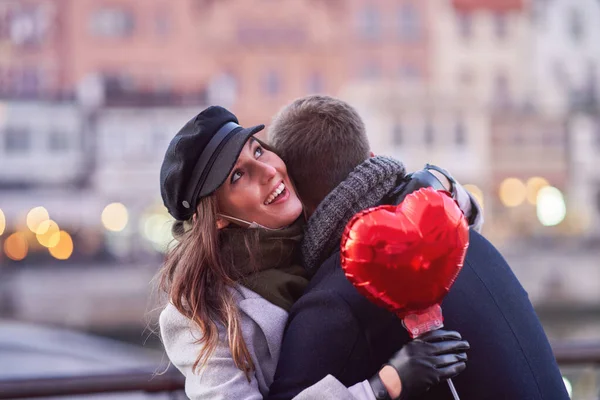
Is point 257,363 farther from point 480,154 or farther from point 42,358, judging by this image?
point 480,154

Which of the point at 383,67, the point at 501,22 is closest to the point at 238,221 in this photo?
the point at 383,67

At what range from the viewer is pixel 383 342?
168cm

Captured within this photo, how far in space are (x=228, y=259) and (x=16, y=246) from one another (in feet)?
102

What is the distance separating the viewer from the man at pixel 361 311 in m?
1.65

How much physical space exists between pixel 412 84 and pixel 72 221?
16.0 metres

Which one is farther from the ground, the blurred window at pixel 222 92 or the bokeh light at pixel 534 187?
the blurred window at pixel 222 92

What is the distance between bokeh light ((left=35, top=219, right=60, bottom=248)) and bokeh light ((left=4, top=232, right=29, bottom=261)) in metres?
0.52

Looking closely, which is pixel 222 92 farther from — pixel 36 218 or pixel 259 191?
pixel 259 191

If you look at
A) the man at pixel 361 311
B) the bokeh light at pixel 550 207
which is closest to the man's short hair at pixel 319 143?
the man at pixel 361 311

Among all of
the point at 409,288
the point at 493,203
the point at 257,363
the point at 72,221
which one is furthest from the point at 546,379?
the point at 493,203

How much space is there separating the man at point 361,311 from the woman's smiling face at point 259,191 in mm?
52

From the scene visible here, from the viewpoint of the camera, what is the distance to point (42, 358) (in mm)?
5832

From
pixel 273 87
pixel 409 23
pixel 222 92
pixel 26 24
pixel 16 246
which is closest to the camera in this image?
pixel 16 246

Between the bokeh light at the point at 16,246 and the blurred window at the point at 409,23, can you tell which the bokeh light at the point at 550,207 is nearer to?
the blurred window at the point at 409,23
